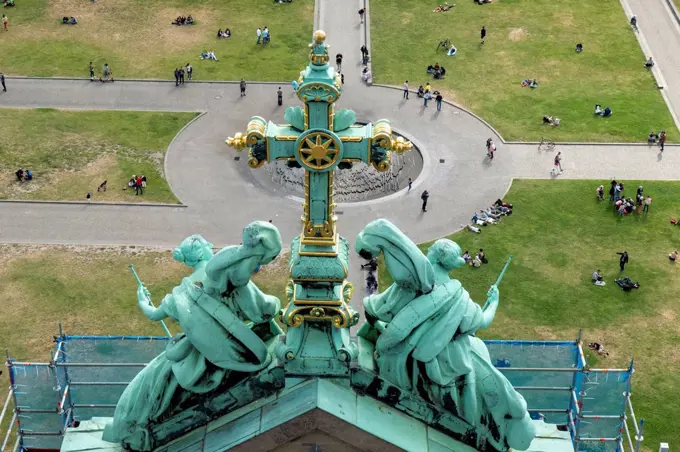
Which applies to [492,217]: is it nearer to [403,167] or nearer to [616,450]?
[403,167]

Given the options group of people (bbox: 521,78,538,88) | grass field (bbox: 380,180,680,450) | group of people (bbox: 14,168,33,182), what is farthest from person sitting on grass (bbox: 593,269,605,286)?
group of people (bbox: 14,168,33,182)

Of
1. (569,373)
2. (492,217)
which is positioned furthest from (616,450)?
(492,217)

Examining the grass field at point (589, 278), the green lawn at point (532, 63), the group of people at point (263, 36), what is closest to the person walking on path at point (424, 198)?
the grass field at point (589, 278)

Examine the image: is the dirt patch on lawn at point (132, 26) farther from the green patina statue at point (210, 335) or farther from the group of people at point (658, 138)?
the green patina statue at point (210, 335)

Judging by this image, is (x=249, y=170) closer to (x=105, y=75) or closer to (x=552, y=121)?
(x=105, y=75)

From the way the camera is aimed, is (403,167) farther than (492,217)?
Yes

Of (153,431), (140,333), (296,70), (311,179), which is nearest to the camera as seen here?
(311,179)
